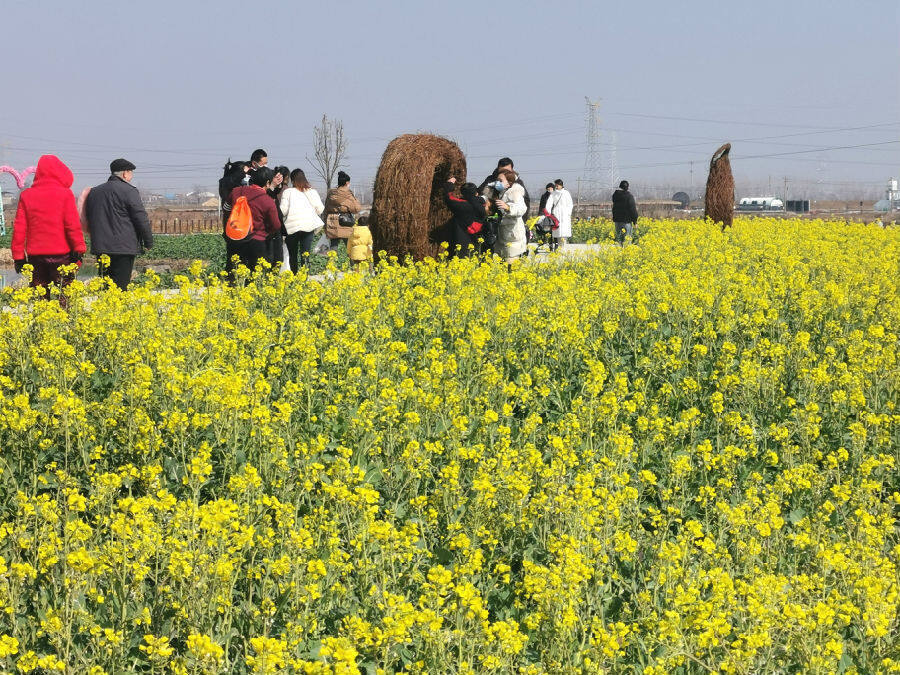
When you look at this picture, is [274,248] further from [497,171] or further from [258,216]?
[497,171]

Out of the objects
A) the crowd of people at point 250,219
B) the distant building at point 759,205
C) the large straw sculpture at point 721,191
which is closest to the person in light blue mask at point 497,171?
the crowd of people at point 250,219

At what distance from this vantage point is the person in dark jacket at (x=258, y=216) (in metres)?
10.5

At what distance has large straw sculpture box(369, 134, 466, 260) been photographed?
12188 mm

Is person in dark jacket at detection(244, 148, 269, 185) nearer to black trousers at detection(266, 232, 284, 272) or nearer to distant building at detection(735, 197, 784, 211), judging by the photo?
black trousers at detection(266, 232, 284, 272)

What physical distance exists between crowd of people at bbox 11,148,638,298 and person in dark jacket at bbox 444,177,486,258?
1 centimetres

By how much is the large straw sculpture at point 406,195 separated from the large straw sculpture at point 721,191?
44.7ft

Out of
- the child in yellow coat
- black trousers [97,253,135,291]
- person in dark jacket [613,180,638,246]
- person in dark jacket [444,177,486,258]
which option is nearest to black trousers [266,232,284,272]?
black trousers [97,253,135,291]

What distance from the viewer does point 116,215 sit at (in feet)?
31.4

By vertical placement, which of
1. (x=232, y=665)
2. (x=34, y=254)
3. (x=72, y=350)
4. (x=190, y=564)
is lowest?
(x=232, y=665)

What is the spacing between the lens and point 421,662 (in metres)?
3.08

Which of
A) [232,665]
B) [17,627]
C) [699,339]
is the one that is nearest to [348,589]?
[232,665]

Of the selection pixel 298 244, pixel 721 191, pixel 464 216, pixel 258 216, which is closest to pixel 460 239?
pixel 464 216

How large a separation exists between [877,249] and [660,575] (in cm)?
1319

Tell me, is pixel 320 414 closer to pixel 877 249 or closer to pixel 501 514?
pixel 501 514
